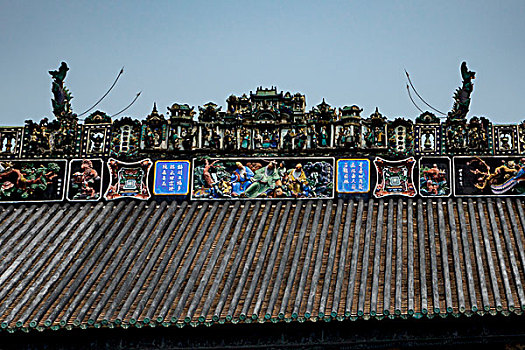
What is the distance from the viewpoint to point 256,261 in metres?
18.5

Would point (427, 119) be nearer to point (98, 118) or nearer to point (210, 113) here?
point (210, 113)

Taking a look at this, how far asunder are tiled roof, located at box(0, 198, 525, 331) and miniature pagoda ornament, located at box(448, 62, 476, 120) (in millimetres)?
2189

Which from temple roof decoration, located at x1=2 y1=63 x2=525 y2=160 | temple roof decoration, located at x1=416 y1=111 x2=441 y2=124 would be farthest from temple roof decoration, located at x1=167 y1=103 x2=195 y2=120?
temple roof decoration, located at x1=416 y1=111 x2=441 y2=124

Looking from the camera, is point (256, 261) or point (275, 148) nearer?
point (256, 261)

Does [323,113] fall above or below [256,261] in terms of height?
above

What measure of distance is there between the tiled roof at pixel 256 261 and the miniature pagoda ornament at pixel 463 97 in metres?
2.19

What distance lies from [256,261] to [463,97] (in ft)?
21.4

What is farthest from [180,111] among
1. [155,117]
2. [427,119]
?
[427,119]

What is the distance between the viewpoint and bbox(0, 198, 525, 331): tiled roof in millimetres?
16750

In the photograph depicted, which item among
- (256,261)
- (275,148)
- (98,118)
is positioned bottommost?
(256,261)

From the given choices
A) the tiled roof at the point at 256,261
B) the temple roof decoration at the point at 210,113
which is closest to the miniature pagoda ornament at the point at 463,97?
the tiled roof at the point at 256,261

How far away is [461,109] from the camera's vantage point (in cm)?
2158

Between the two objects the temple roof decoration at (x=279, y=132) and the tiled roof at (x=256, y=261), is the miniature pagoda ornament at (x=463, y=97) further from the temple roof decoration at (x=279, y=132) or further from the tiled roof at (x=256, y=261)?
the tiled roof at (x=256, y=261)

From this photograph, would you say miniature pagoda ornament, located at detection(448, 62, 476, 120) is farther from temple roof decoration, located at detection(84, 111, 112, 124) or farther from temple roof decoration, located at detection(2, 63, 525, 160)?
temple roof decoration, located at detection(84, 111, 112, 124)
